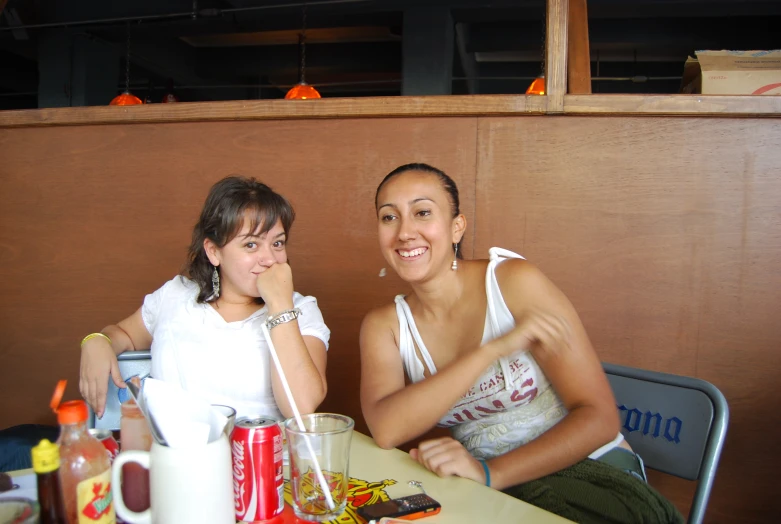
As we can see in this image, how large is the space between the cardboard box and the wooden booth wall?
0.15 m

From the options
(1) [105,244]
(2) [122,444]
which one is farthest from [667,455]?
(1) [105,244]

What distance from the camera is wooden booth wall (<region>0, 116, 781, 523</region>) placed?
1.99 meters

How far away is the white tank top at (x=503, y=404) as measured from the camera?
1.46 meters

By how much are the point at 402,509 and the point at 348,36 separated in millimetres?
7348

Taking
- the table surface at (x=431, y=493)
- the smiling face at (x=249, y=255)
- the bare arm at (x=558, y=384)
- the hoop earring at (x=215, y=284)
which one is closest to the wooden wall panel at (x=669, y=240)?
the bare arm at (x=558, y=384)

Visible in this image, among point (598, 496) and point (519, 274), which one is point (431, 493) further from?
point (519, 274)

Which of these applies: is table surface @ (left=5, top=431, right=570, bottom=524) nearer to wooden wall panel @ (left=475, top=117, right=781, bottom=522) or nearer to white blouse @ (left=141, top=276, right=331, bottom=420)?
white blouse @ (left=141, top=276, right=331, bottom=420)

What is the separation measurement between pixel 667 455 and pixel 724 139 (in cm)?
115

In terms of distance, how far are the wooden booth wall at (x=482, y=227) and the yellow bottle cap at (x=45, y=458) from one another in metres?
1.60

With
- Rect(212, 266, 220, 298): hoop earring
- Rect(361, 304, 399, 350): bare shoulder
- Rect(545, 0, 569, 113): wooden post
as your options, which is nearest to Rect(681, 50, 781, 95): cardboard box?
Rect(545, 0, 569, 113): wooden post

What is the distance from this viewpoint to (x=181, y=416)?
0.79m

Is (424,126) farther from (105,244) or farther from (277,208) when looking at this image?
(105,244)

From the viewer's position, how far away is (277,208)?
170 cm

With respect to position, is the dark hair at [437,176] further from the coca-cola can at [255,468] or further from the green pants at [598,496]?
the coca-cola can at [255,468]
